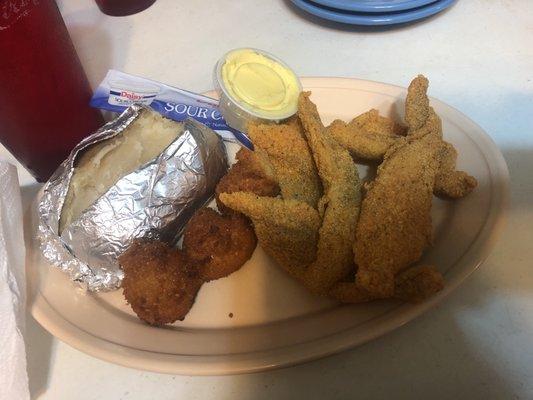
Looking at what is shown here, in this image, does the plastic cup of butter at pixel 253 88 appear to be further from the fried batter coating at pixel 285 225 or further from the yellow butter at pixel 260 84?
the fried batter coating at pixel 285 225

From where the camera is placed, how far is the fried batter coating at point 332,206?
0.62m

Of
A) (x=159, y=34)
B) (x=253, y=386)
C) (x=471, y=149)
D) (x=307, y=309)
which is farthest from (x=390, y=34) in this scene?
(x=253, y=386)

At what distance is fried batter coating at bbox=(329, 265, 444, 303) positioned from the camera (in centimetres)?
57

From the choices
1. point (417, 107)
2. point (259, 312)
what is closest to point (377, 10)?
point (417, 107)

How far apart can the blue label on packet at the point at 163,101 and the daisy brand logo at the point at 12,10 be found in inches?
9.2

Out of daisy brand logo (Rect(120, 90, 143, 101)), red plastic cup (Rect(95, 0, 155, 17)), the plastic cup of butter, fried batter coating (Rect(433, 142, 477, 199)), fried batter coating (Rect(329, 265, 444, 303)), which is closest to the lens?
fried batter coating (Rect(329, 265, 444, 303))

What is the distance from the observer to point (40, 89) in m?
0.73

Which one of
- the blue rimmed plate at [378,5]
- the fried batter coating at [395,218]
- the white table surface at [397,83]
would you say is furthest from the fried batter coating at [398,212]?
the blue rimmed plate at [378,5]

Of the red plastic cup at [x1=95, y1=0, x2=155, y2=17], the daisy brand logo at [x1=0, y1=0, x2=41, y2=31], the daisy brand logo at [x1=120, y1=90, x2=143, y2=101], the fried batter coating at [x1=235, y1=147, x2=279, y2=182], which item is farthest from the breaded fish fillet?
the red plastic cup at [x1=95, y1=0, x2=155, y2=17]

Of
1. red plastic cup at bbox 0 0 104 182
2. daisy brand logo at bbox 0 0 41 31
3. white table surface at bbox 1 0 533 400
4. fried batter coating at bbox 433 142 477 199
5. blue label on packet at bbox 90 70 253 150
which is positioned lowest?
white table surface at bbox 1 0 533 400

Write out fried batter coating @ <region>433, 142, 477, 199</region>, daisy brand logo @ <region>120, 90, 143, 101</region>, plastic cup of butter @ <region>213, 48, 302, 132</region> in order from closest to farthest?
fried batter coating @ <region>433, 142, 477, 199</region>, plastic cup of butter @ <region>213, 48, 302, 132</region>, daisy brand logo @ <region>120, 90, 143, 101</region>

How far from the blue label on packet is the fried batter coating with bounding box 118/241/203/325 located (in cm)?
28

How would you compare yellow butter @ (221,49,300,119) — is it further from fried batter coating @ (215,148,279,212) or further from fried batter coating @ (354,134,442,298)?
fried batter coating @ (354,134,442,298)

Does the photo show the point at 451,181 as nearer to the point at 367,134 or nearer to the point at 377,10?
the point at 367,134
